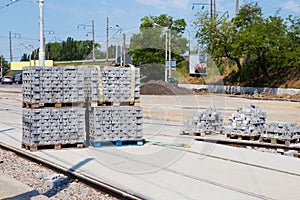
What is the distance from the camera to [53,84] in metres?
12.5

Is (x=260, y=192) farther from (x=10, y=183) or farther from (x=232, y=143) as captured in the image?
(x=232, y=143)

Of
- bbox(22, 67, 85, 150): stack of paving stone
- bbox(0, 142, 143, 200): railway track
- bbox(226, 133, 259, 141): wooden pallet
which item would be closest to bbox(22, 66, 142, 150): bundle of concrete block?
bbox(22, 67, 85, 150): stack of paving stone

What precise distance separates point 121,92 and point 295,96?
1350 inches

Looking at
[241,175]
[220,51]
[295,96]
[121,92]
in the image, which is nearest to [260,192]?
[241,175]

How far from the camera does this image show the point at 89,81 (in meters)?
13.0

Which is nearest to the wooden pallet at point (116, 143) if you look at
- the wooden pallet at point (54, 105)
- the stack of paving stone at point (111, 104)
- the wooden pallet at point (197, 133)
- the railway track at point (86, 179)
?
the stack of paving stone at point (111, 104)

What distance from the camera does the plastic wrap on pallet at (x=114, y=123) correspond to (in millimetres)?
12828

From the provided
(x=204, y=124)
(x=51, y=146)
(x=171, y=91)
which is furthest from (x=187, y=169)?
(x=171, y=91)

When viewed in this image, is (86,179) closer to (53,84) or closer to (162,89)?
(53,84)

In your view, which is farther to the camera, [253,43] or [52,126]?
[253,43]

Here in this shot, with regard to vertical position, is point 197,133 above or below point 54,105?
below

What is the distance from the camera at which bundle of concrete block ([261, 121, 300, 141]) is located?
45.6 feet

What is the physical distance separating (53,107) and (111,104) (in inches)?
68.6

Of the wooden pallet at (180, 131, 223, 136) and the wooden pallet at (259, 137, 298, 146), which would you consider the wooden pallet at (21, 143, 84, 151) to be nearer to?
the wooden pallet at (180, 131, 223, 136)
